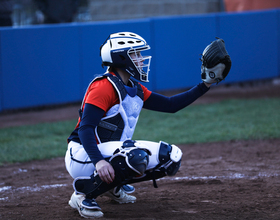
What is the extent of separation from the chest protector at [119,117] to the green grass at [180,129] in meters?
2.51

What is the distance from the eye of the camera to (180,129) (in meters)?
6.90

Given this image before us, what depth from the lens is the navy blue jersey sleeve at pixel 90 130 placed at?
2859 millimetres

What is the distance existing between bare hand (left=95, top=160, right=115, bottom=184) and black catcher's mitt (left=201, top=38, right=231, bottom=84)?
118 cm

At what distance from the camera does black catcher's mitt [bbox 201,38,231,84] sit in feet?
10.8

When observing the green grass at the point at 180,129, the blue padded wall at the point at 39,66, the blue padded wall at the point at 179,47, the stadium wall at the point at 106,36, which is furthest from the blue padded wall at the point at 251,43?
the blue padded wall at the point at 39,66

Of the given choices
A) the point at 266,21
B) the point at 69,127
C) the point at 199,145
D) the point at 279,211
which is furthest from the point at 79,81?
the point at 279,211

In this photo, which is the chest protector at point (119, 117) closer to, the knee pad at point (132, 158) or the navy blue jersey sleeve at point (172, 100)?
the knee pad at point (132, 158)

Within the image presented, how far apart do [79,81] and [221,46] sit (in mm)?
6510

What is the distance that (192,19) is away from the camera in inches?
425

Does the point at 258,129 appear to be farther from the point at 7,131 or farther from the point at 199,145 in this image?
the point at 7,131

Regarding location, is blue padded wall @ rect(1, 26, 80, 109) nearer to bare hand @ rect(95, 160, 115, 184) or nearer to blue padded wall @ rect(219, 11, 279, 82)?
blue padded wall @ rect(219, 11, 279, 82)

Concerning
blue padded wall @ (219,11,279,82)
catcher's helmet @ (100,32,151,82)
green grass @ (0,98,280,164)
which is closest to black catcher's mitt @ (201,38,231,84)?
catcher's helmet @ (100,32,151,82)

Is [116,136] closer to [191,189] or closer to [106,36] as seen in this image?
[191,189]

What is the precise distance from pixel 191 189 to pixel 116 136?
106 cm
